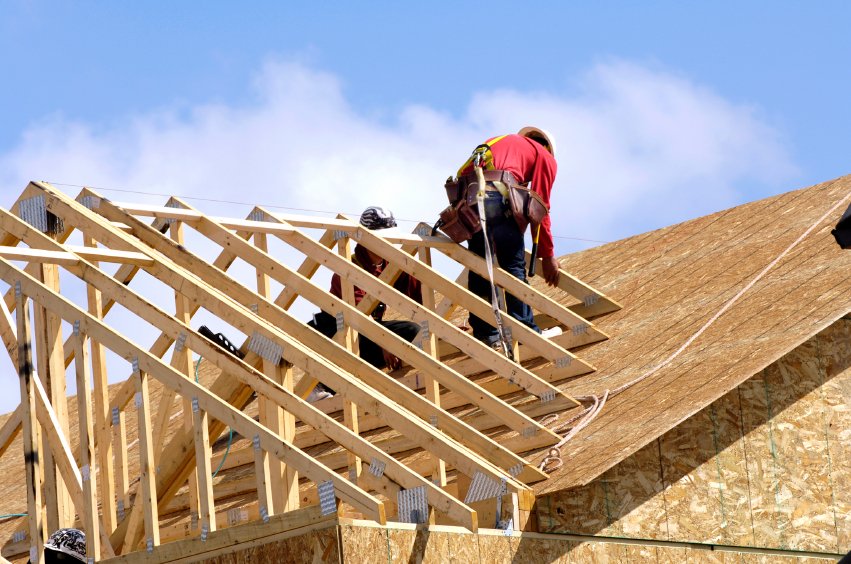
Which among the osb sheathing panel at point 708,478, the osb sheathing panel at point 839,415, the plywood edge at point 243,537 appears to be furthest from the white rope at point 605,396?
the plywood edge at point 243,537

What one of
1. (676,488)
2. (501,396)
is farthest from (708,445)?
(501,396)

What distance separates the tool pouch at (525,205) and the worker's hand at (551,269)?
50 centimetres

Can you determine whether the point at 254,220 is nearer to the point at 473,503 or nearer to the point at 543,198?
the point at 543,198

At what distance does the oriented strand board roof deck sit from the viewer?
856 centimetres

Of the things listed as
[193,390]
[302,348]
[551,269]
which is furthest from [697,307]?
[193,390]

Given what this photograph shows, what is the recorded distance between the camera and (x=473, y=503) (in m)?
8.07

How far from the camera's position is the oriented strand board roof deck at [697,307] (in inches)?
337

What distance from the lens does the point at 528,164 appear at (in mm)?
11453

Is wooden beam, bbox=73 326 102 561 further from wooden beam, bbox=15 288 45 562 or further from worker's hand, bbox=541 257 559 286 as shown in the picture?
worker's hand, bbox=541 257 559 286

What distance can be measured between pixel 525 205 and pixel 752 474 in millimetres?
3343

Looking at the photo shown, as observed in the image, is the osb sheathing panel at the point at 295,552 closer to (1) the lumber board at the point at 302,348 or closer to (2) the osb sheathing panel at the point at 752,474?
(1) the lumber board at the point at 302,348

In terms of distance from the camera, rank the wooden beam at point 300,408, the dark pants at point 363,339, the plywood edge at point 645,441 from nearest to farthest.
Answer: the wooden beam at point 300,408
the plywood edge at point 645,441
the dark pants at point 363,339

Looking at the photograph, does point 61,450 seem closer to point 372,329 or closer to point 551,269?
point 372,329

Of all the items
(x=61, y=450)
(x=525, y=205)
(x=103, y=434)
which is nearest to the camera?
(x=61, y=450)
